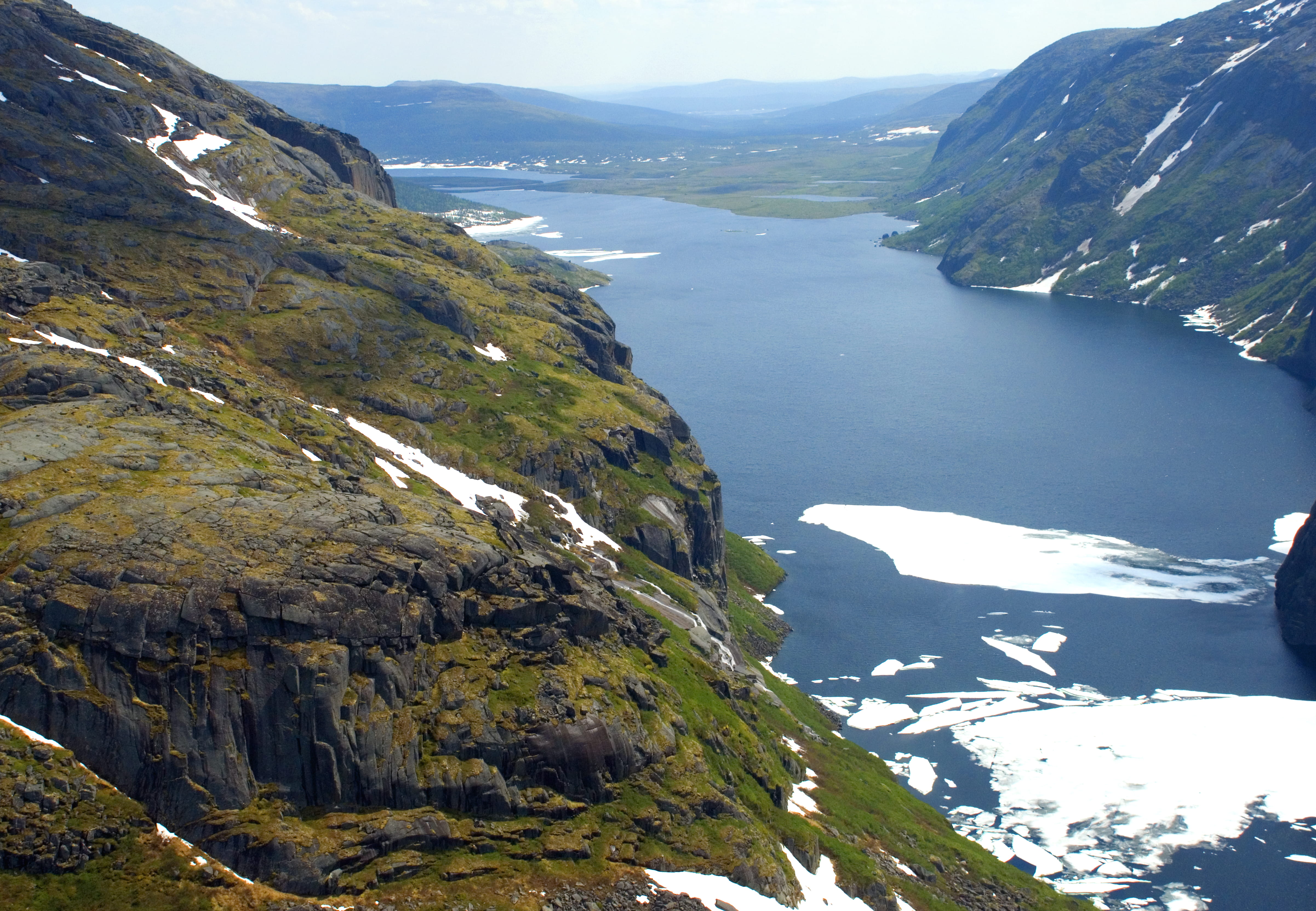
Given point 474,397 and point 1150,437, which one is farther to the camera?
point 1150,437

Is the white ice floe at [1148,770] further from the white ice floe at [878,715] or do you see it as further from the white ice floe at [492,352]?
the white ice floe at [492,352]

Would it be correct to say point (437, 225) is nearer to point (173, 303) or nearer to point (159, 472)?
point (173, 303)

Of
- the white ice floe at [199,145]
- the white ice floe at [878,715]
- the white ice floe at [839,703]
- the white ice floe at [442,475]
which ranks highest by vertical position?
the white ice floe at [199,145]

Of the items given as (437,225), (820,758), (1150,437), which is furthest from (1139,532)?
(437,225)

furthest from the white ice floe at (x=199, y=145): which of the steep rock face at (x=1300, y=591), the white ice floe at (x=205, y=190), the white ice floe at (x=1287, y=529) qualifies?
the white ice floe at (x=1287, y=529)

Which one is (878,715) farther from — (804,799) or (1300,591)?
(1300,591)
